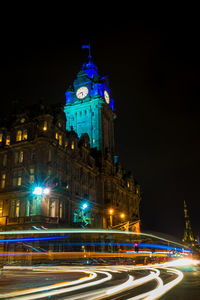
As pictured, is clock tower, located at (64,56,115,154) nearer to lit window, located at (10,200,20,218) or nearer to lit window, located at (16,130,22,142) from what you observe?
lit window, located at (16,130,22,142)

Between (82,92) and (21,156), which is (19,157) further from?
(82,92)

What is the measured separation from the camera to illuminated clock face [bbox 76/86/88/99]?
85919 millimetres

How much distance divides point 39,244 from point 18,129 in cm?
2264

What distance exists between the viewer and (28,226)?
152 ft

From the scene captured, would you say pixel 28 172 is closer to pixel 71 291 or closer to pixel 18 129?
pixel 18 129

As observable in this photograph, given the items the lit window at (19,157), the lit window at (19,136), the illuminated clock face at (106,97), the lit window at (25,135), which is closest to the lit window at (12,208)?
the lit window at (19,157)

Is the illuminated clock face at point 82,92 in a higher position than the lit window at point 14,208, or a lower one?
higher

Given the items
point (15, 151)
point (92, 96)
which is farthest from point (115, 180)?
point (15, 151)

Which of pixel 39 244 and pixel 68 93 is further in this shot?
pixel 68 93

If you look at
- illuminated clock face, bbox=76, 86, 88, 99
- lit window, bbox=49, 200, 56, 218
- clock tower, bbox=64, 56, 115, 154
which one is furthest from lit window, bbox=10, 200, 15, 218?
illuminated clock face, bbox=76, 86, 88, 99

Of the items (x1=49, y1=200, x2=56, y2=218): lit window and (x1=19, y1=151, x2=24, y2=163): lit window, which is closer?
(x1=49, y1=200, x2=56, y2=218): lit window

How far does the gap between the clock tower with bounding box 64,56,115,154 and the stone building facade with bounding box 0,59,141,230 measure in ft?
1.92

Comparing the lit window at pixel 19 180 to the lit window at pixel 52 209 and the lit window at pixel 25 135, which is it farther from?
the lit window at pixel 25 135

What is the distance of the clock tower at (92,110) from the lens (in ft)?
264
